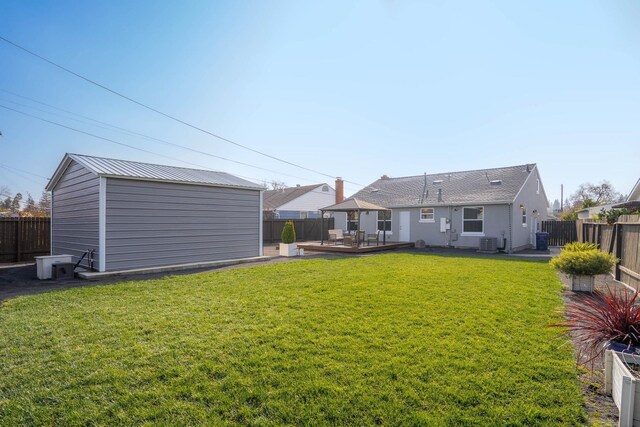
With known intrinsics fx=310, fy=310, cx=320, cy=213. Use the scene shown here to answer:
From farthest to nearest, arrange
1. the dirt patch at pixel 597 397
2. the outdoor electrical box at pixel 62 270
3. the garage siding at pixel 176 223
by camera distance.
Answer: the garage siding at pixel 176 223, the outdoor electrical box at pixel 62 270, the dirt patch at pixel 597 397

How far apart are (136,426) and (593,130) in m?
19.5

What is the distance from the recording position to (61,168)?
1124cm

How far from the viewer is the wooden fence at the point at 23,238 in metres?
11.6

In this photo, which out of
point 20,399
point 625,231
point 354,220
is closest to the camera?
point 20,399

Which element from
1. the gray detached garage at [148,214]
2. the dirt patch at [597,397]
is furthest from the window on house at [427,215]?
the dirt patch at [597,397]

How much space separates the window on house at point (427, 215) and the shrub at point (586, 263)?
36.7 feet

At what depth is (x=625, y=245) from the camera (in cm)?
761

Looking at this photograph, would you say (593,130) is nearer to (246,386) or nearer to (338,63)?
(338,63)

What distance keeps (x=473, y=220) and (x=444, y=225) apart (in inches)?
59.4

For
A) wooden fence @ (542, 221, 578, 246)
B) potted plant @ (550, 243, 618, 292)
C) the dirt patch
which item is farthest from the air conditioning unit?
the dirt patch

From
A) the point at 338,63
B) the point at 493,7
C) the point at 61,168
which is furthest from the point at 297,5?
the point at 61,168

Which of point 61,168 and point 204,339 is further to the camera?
point 61,168

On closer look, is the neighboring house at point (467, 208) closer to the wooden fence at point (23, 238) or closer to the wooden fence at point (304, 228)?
the wooden fence at point (304, 228)

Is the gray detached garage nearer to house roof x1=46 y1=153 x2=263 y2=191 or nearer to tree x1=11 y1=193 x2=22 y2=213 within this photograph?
house roof x1=46 y1=153 x2=263 y2=191
